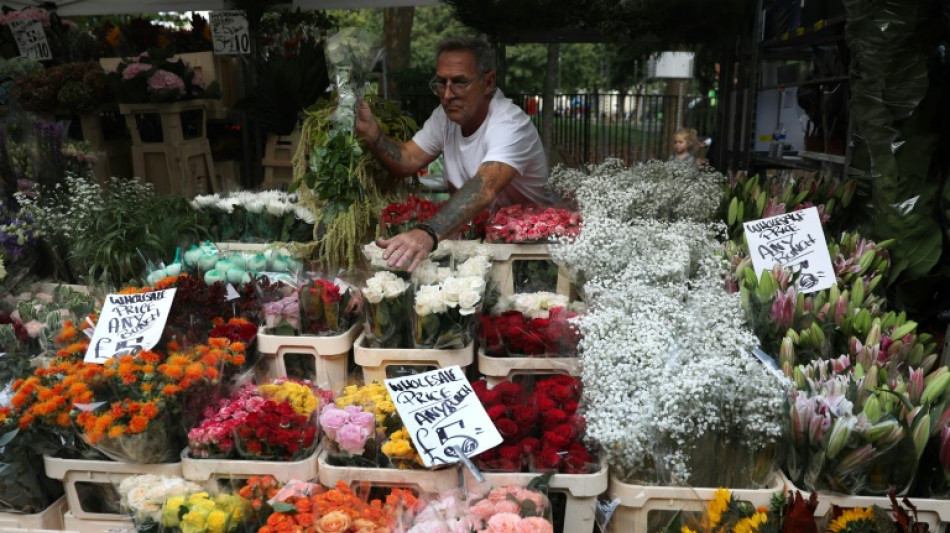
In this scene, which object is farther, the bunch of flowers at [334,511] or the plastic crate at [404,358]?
the plastic crate at [404,358]

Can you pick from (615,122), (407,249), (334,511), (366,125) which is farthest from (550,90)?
(615,122)

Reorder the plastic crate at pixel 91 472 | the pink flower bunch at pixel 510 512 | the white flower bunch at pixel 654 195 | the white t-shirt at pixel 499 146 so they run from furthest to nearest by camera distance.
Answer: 1. the white t-shirt at pixel 499 146
2. the white flower bunch at pixel 654 195
3. the plastic crate at pixel 91 472
4. the pink flower bunch at pixel 510 512

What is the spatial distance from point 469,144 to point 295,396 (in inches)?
61.0

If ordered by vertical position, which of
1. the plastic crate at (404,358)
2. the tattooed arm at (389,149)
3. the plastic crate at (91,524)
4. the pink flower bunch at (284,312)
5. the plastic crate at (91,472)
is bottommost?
the plastic crate at (91,524)

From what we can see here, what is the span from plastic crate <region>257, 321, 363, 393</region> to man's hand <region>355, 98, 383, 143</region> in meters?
0.99

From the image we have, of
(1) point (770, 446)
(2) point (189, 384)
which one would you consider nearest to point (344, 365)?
(2) point (189, 384)

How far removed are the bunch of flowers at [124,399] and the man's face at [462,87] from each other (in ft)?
4.72

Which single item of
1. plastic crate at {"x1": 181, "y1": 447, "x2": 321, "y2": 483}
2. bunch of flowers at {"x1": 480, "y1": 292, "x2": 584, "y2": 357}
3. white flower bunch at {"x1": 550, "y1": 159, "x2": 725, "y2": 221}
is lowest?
plastic crate at {"x1": 181, "y1": 447, "x2": 321, "y2": 483}

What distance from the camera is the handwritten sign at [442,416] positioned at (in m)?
1.59

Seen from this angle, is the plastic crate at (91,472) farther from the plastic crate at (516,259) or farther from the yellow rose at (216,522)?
the plastic crate at (516,259)

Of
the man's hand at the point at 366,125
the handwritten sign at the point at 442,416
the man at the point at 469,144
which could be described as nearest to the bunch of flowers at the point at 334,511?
the handwritten sign at the point at 442,416

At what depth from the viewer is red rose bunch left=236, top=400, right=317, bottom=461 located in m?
1.67

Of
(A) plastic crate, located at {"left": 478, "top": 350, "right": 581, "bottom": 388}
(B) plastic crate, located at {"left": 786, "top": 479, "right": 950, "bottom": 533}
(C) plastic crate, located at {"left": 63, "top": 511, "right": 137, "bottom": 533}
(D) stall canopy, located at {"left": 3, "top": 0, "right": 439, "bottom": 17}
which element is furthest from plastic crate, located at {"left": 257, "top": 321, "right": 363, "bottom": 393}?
(D) stall canopy, located at {"left": 3, "top": 0, "right": 439, "bottom": 17}

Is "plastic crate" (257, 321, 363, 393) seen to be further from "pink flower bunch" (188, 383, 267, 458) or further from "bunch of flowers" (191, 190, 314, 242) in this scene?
"bunch of flowers" (191, 190, 314, 242)
